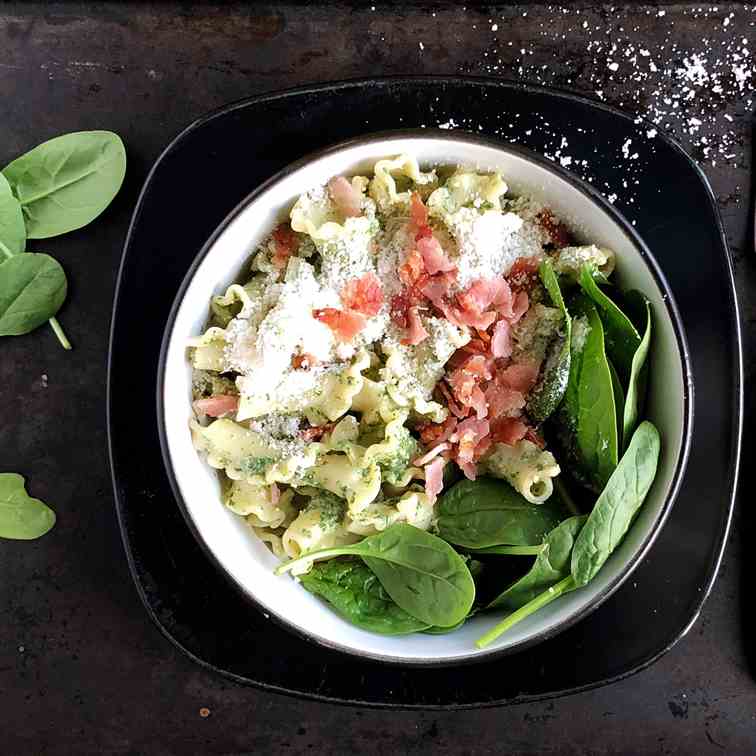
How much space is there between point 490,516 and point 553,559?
4.8 inches

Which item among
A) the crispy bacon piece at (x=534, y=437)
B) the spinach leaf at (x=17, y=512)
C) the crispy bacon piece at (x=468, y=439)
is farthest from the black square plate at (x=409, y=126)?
the crispy bacon piece at (x=468, y=439)

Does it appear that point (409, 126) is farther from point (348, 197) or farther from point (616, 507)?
point (616, 507)

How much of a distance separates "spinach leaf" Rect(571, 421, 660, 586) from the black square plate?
335mm

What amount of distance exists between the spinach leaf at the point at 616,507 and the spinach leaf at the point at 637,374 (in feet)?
0.09

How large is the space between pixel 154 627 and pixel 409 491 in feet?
2.42

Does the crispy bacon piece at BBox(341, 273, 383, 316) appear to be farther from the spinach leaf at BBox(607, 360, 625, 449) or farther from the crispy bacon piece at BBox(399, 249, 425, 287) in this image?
the spinach leaf at BBox(607, 360, 625, 449)

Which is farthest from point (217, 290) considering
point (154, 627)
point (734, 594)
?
point (734, 594)

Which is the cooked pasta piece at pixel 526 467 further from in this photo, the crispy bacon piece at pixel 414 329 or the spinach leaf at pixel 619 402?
the crispy bacon piece at pixel 414 329

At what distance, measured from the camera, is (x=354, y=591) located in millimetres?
1617

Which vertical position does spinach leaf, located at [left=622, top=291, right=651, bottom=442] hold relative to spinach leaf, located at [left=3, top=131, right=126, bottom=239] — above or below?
above

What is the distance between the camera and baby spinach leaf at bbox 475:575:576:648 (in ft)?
4.85

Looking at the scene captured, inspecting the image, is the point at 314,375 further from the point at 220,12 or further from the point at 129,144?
the point at 220,12

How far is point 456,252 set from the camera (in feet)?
4.94

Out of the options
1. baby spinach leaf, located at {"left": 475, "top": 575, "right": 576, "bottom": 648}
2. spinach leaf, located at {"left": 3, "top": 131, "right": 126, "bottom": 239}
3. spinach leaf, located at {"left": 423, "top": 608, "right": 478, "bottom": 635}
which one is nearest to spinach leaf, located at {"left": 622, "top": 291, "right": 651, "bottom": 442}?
baby spinach leaf, located at {"left": 475, "top": 575, "right": 576, "bottom": 648}
